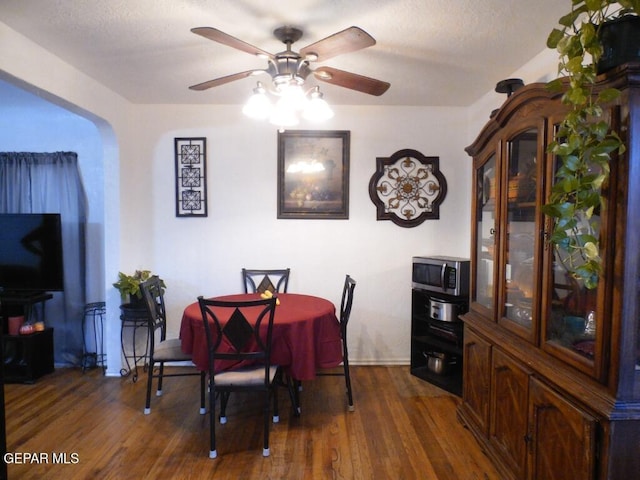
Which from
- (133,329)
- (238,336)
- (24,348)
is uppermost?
(238,336)

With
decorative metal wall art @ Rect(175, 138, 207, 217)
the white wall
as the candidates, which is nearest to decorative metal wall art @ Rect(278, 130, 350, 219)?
the white wall

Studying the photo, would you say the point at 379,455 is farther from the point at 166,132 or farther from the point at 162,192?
the point at 166,132

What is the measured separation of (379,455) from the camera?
88.6 inches

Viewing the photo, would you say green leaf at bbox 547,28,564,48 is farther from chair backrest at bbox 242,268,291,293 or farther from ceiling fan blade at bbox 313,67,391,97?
chair backrest at bbox 242,268,291,293

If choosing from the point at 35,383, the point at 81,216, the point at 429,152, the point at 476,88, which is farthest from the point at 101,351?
the point at 476,88

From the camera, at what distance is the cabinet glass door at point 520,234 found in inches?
73.5

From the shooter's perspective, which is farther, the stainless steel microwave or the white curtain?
the white curtain

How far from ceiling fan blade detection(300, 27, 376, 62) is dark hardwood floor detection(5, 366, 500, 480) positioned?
223cm

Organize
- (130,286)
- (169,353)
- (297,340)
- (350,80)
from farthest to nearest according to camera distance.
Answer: (130,286)
(169,353)
(297,340)
(350,80)

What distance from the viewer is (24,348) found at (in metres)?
3.24

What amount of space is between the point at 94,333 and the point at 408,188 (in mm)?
3385

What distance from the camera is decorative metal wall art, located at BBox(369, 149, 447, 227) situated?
11.8ft

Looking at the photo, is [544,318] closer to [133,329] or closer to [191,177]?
[191,177]

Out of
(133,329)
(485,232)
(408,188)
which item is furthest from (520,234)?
(133,329)
